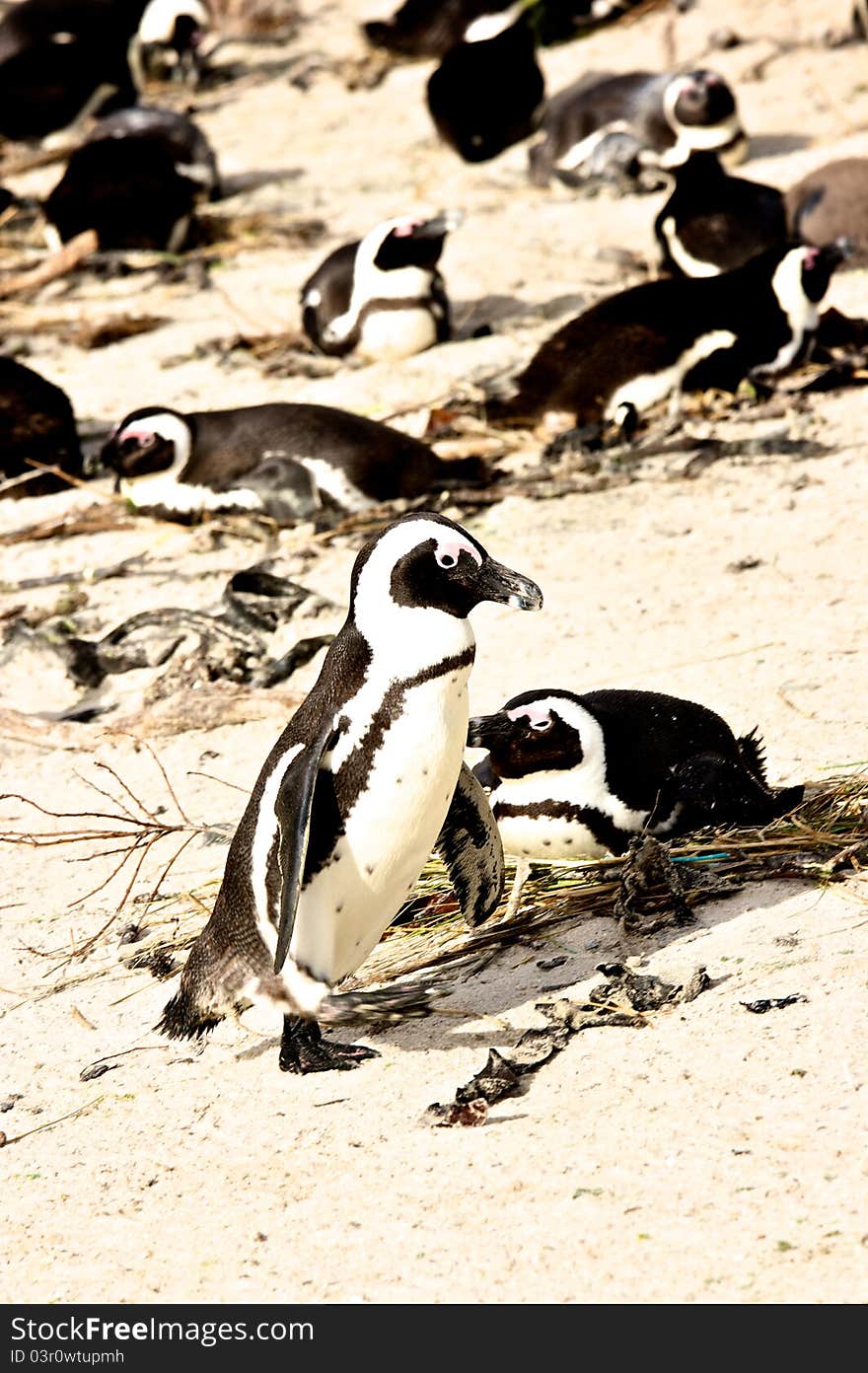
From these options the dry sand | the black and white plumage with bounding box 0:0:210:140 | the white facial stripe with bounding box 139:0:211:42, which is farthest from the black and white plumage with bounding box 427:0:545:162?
the dry sand

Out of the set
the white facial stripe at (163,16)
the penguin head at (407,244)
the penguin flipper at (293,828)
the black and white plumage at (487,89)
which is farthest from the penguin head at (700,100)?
the penguin flipper at (293,828)

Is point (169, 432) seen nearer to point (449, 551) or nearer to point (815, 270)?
point (815, 270)

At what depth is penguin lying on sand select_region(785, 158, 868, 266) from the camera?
23.1ft

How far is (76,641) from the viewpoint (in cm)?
489

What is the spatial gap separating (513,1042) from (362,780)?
0.44 m

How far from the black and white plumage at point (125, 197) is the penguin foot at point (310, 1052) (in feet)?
20.8

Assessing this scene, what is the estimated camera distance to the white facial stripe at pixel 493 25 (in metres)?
9.45

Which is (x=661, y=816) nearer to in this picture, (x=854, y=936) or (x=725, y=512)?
(x=854, y=936)

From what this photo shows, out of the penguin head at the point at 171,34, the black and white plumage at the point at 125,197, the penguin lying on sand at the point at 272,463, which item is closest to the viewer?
the penguin lying on sand at the point at 272,463

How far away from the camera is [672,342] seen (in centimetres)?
583

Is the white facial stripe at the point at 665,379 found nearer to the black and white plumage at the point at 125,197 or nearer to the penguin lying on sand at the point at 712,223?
the penguin lying on sand at the point at 712,223

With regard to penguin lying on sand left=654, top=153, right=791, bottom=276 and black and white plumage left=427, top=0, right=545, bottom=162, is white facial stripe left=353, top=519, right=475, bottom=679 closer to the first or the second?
penguin lying on sand left=654, top=153, right=791, bottom=276

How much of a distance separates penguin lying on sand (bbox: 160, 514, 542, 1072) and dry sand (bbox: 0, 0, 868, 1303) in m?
0.15

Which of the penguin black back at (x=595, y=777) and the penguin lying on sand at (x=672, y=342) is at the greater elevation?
the penguin black back at (x=595, y=777)
